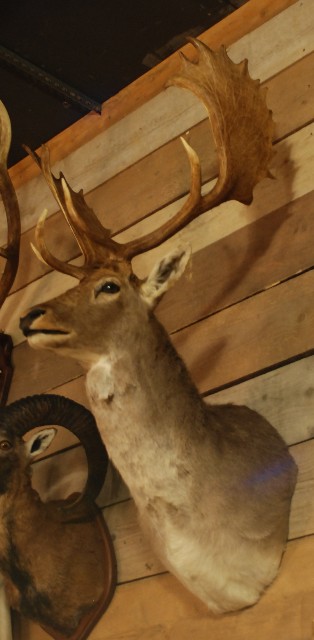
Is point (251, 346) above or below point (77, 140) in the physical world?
below

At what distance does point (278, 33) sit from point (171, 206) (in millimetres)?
474

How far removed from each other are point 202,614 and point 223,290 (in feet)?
2.21

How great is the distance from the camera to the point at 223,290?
188 cm

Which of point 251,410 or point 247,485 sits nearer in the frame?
point 247,485

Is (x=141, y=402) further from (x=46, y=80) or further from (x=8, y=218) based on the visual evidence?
(x=46, y=80)

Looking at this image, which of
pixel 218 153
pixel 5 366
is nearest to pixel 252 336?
pixel 218 153

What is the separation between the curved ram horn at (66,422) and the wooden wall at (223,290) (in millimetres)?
77

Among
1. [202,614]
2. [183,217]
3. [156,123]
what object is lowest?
[202,614]

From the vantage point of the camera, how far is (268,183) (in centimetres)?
189

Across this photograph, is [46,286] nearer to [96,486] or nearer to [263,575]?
[96,486]

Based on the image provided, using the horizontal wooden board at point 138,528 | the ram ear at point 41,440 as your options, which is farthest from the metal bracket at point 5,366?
the horizontal wooden board at point 138,528

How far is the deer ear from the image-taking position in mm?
1599

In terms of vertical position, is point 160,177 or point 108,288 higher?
point 160,177


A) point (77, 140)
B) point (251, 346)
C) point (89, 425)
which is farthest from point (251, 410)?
point (77, 140)
